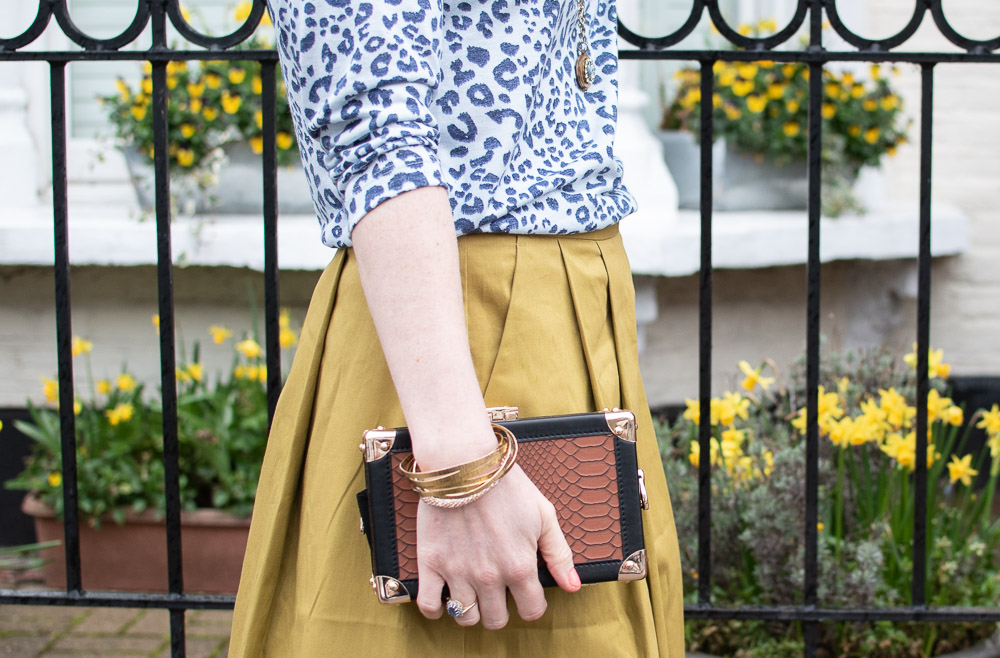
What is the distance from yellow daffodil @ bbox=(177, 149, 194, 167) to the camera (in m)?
3.25

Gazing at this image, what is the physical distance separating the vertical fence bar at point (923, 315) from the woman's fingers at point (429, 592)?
3.50 feet

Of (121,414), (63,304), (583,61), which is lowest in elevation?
(121,414)

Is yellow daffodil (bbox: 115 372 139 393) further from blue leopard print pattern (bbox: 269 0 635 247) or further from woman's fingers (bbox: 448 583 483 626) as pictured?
woman's fingers (bbox: 448 583 483 626)

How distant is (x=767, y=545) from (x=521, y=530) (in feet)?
4.62

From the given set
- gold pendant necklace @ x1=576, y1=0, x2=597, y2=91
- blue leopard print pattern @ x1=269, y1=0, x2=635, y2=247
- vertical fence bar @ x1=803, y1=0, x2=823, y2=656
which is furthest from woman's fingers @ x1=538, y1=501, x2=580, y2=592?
vertical fence bar @ x1=803, y1=0, x2=823, y2=656

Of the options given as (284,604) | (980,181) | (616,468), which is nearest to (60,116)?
(284,604)

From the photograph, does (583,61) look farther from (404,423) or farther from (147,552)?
(147,552)

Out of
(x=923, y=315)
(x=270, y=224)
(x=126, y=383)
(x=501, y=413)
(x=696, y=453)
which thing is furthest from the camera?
(x=126, y=383)

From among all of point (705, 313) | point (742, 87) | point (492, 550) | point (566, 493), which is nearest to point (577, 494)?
point (566, 493)

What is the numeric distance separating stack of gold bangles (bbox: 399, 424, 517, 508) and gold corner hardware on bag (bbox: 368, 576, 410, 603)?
0.10m

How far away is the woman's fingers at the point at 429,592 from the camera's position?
84cm

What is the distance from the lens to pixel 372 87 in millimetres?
806

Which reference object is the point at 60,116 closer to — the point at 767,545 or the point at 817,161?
the point at 817,161

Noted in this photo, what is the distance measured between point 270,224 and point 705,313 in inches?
28.0
